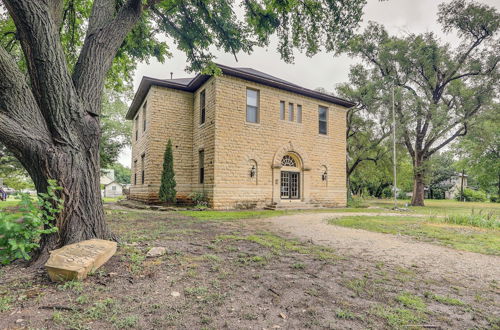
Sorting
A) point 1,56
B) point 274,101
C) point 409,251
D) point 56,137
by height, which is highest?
point 274,101


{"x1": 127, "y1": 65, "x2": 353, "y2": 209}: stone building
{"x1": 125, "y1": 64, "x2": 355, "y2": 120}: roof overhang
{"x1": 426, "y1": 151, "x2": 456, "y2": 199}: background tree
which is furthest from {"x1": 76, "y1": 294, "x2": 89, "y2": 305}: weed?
{"x1": 426, "y1": 151, "x2": 456, "y2": 199}: background tree

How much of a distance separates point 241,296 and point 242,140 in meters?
9.94

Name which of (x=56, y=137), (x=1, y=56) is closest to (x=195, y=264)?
(x=56, y=137)

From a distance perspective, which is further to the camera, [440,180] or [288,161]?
[440,180]

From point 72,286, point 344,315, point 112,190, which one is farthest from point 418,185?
point 112,190

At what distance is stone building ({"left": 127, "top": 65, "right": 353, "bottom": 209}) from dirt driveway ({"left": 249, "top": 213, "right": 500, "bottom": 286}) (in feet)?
20.3

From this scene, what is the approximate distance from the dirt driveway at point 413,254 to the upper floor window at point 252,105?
25.4ft

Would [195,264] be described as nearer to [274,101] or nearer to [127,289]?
[127,289]

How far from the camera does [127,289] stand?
248cm

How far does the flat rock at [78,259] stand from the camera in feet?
8.31

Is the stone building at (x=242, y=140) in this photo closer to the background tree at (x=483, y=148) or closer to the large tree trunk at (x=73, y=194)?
the large tree trunk at (x=73, y=194)

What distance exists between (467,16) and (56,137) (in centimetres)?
2297

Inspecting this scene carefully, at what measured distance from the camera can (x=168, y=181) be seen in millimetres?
12016

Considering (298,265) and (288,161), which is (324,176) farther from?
(298,265)
